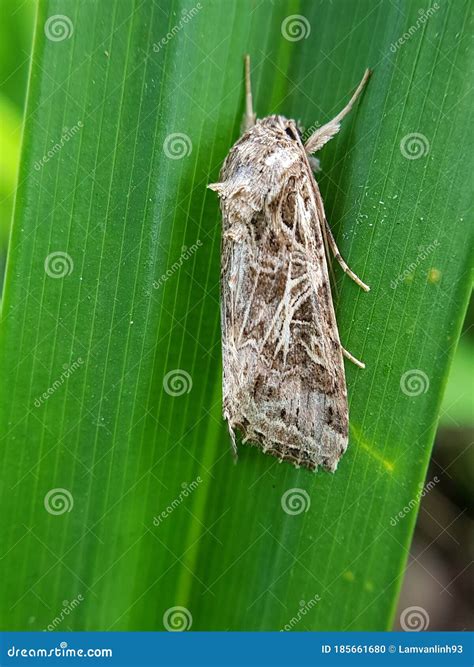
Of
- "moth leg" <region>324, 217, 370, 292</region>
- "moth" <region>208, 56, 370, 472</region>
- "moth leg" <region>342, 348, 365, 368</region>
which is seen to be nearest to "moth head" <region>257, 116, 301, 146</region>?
"moth" <region>208, 56, 370, 472</region>

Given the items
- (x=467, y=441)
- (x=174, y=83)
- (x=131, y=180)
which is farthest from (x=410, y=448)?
(x=174, y=83)

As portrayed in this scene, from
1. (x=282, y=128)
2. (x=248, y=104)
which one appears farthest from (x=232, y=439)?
(x=248, y=104)

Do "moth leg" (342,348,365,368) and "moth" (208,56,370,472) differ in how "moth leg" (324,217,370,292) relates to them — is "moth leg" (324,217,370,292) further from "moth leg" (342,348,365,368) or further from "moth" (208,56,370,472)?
"moth leg" (342,348,365,368)

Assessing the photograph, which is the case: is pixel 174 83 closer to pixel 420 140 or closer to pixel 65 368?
pixel 420 140

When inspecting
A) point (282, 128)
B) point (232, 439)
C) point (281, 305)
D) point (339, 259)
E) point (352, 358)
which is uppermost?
point (282, 128)

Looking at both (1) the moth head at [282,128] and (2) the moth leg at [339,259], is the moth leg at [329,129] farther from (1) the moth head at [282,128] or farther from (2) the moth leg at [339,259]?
(2) the moth leg at [339,259]

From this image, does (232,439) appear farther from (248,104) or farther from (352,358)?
(248,104)
